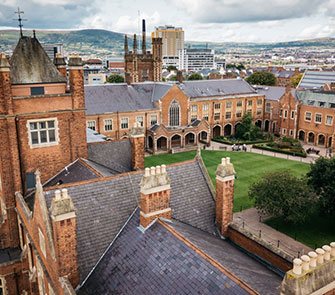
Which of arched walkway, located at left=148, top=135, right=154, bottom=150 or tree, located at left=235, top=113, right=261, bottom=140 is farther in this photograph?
tree, located at left=235, top=113, right=261, bottom=140

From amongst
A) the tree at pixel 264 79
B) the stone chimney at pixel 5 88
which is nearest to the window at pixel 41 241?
the stone chimney at pixel 5 88

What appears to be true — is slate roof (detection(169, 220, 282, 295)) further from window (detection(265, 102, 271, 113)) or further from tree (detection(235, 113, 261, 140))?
window (detection(265, 102, 271, 113))

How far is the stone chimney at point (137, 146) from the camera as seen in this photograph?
2474 centimetres

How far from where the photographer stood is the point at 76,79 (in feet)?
75.0

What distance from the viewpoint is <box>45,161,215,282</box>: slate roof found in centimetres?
1463

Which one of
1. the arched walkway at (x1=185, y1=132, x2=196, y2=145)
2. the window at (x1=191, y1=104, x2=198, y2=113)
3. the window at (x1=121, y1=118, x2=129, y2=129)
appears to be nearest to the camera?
the window at (x1=121, y1=118, x2=129, y2=129)

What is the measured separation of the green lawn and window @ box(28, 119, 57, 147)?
24.0 m

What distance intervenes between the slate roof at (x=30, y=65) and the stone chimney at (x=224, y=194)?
12650 millimetres

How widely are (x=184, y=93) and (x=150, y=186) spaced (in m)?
52.1

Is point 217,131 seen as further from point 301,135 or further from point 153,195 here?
point 153,195

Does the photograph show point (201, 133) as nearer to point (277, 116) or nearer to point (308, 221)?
point (277, 116)

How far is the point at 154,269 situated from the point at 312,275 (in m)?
5.58

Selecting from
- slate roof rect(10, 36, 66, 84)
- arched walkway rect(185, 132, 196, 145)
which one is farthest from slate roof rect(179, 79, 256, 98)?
slate roof rect(10, 36, 66, 84)

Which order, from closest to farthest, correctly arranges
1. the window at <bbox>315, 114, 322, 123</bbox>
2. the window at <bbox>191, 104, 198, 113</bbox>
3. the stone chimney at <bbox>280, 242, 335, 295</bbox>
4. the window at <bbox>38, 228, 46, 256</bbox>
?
the stone chimney at <bbox>280, 242, 335, 295</bbox>, the window at <bbox>38, 228, 46, 256</bbox>, the window at <bbox>315, 114, 322, 123</bbox>, the window at <bbox>191, 104, 198, 113</bbox>
